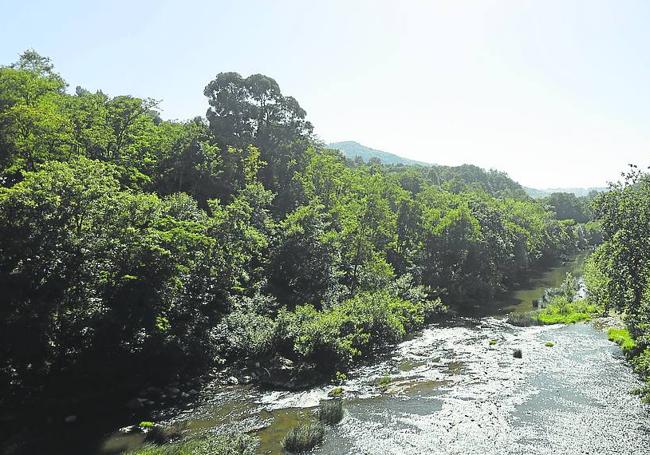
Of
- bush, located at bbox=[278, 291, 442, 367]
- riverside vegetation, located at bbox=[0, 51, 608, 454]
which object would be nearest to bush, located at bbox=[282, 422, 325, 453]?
riverside vegetation, located at bbox=[0, 51, 608, 454]

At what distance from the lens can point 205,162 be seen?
5541 centimetres

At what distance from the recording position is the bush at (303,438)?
19.4 m

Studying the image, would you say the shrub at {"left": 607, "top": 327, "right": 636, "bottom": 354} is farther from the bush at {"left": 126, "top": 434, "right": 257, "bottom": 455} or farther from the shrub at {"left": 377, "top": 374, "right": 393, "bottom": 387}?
the bush at {"left": 126, "top": 434, "right": 257, "bottom": 455}

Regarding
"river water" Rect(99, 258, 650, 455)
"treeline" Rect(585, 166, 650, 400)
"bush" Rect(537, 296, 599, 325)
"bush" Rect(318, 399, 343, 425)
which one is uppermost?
"treeline" Rect(585, 166, 650, 400)

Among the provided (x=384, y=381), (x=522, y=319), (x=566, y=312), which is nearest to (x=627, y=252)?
(x=522, y=319)

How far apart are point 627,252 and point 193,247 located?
106 ft

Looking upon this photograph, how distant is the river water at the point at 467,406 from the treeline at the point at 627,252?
2.70 metres

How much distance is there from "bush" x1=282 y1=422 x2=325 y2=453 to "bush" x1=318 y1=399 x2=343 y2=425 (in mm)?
1307

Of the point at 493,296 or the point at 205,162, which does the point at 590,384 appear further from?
the point at 205,162

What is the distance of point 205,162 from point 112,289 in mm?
32208

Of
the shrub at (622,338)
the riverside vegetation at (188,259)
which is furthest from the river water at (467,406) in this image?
the riverside vegetation at (188,259)

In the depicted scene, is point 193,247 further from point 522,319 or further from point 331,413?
point 522,319

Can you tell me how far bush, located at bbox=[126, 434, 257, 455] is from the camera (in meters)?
18.2

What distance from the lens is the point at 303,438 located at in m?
19.7
